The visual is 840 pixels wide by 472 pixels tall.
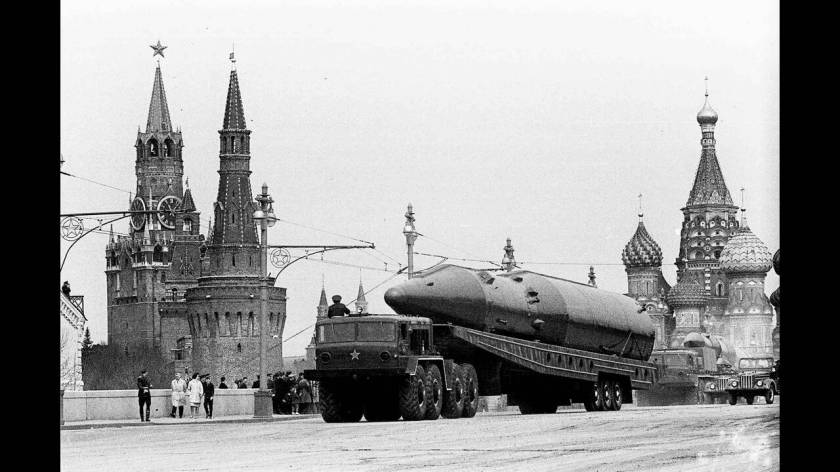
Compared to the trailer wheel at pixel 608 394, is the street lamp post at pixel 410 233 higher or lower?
higher

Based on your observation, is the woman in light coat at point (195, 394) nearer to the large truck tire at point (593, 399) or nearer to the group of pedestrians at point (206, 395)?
the group of pedestrians at point (206, 395)

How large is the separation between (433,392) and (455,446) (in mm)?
11260

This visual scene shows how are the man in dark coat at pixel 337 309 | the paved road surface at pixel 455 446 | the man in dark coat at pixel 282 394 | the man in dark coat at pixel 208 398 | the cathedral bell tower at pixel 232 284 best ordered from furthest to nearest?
1. the cathedral bell tower at pixel 232 284
2. the man in dark coat at pixel 282 394
3. the man in dark coat at pixel 208 398
4. the man in dark coat at pixel 337 309
5. the paved road surface at pixel 455 446

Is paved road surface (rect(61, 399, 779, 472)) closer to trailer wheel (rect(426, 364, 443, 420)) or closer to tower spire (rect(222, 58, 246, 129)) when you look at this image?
trailer wheel (rect(426, 364, 443, 420))

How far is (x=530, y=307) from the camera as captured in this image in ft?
118

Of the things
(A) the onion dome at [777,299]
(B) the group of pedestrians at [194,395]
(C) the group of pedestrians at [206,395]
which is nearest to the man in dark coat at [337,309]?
(C) the group of pedestrians at [206,395]

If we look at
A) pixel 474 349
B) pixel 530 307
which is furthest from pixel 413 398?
pixel 530 307

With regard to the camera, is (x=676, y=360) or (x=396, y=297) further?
(x=676, y=360)

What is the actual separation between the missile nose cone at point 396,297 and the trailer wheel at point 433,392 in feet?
6.60

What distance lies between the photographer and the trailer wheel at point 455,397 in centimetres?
3222

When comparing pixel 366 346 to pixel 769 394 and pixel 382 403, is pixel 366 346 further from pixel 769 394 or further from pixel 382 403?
pixel 769 394

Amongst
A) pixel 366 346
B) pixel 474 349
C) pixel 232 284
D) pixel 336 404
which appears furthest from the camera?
pixel 232 284

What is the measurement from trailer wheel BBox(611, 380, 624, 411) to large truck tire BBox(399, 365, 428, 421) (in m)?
10.8
